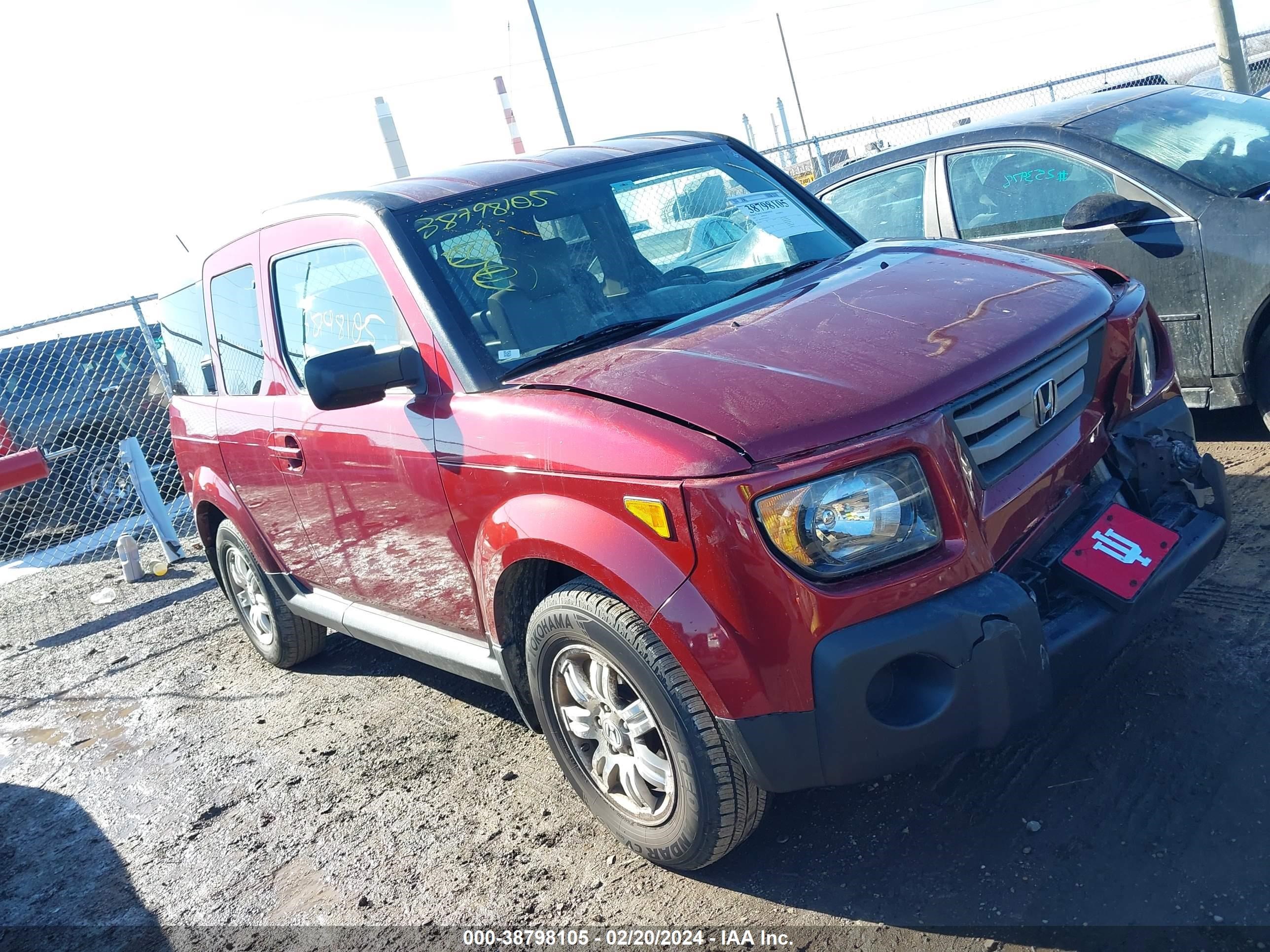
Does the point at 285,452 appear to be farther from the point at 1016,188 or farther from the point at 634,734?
the point at 1016,188

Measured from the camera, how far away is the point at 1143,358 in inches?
122

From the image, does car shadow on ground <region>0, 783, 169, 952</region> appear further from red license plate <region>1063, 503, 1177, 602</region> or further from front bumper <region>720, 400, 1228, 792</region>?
red license plate <region>1063, 503, 1177, 602</region>

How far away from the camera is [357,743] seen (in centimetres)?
423

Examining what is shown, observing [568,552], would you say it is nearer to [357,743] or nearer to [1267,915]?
[1267,915]

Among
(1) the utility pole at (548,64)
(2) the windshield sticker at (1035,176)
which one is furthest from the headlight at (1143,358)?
(1) the utility pole at (548,64)

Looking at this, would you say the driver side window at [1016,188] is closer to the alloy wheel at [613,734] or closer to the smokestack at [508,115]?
the alloy wheel at [613,734]

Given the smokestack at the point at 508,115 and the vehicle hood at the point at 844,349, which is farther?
the smokestack at the point at 508,115

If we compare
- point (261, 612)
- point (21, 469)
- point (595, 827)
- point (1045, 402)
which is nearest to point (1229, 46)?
point (1045, 402)

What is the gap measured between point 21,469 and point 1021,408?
673 centimetres

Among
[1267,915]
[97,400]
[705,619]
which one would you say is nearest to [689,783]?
[705,619]

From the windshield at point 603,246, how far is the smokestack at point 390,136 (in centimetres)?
3300

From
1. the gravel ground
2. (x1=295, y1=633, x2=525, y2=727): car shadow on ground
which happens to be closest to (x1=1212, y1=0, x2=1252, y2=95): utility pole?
the gravel ground

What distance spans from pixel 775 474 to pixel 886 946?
1179 millimetres

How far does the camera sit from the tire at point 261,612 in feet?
15.9
